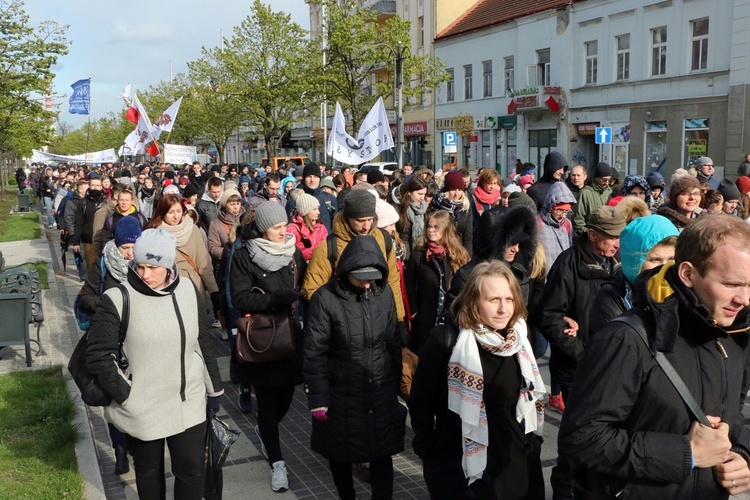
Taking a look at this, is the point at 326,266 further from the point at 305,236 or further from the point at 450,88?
the point at 450,88

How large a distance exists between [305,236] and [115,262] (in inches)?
80.9

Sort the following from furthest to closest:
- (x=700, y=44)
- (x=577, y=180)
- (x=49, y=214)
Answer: (x=49, y=214), (x=700, y=44), (x=577, y=180)

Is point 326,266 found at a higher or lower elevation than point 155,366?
higher

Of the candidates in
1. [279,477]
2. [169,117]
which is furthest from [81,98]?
[279,477]

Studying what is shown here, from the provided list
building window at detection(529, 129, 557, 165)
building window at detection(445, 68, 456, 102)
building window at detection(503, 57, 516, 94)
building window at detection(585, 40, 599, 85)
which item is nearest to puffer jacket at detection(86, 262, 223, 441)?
building window at detection(585, 40, 599, 85)

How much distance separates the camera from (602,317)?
11.7ft

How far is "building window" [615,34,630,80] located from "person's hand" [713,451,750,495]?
28898mm

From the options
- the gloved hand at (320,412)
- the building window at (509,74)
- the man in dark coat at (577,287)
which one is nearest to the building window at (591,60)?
the building window at (509,74)

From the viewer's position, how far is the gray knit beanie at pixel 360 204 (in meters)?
5.29

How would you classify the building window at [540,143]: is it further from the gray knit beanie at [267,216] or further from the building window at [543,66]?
the gray knit beanie at [267,216]

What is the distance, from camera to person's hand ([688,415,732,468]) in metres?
2.21

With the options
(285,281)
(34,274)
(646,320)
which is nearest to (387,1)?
(34,274)

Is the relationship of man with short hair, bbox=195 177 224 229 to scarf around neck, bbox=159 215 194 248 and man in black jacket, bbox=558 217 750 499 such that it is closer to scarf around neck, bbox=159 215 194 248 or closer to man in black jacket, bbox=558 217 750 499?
scarf around neck, bbox=159 215 194 248

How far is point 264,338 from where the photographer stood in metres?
5.11
